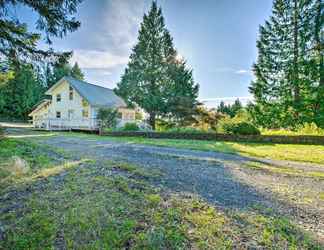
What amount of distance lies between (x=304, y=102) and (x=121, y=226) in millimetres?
19331

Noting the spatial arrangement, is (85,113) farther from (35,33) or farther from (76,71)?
(76,71)

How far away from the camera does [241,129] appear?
12.5 meters

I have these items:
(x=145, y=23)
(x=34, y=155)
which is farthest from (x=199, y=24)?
(x=145, y=23)

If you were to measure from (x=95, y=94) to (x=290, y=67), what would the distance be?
807 inches

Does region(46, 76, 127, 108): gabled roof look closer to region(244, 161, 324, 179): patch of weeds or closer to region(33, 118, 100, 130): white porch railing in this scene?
region(33, 118, 100, 130): white porch railing

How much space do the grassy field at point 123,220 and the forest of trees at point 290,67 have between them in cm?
1736

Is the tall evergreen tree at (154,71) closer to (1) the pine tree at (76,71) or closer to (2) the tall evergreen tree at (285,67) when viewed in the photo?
(2) the tall evergreen tree at (285,67)

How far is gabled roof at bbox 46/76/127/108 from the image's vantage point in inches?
853

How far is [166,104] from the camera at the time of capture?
885 inches

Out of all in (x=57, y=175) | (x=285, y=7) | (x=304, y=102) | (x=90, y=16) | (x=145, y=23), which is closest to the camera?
(x=57, y=175)

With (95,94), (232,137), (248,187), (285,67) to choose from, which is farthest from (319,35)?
(95,94)

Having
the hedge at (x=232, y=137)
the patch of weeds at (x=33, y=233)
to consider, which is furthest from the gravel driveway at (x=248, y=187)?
the hedge at (x=232, y=137)

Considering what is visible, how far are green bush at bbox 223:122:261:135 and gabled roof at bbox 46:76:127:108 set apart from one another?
14147mm

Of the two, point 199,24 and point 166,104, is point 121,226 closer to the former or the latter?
point 199,24
